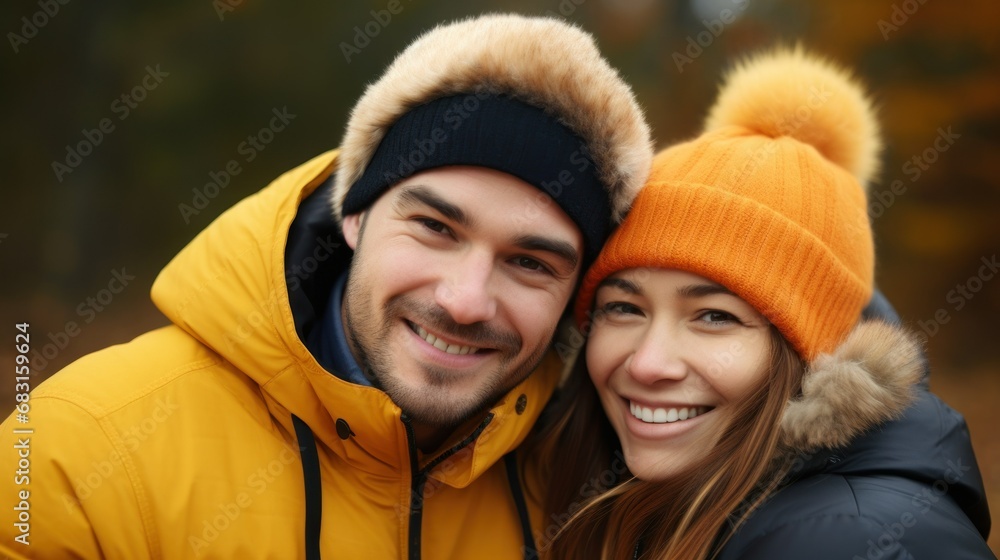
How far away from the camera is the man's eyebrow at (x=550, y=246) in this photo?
243cm

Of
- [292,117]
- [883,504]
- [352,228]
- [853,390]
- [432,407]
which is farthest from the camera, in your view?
[292,117]

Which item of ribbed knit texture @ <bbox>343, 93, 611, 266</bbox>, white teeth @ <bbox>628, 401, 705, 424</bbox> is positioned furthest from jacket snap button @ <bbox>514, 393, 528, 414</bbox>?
ribbed knit texture @ <bbox>343, 93, 611, 266</bbox>

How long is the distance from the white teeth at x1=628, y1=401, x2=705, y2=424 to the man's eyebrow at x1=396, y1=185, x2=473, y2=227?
Result: 2.69 feet

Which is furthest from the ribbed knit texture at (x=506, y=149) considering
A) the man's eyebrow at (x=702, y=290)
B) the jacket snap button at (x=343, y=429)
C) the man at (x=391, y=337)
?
the jacket snap button at (x=343, y=429)

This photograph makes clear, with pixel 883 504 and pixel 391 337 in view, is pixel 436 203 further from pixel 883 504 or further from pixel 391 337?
pixel 883 504

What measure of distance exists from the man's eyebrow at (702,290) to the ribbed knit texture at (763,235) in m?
0.02

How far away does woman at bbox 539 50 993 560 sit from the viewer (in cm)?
226

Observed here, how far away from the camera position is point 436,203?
242cm

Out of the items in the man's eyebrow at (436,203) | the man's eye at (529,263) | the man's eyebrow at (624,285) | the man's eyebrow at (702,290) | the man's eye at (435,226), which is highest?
the man's eyebrow at (436,203)

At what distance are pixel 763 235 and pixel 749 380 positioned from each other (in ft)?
1.45

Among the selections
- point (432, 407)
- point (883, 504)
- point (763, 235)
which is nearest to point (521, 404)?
point (432, 407)

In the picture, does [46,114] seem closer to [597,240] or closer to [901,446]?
[597,240]

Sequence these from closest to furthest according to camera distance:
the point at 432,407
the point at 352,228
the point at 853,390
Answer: the point at 853,390
the point at 432,407
the point at 352,228

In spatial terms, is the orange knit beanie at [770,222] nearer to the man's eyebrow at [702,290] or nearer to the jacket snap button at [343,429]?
the man's eyebrow at [702,290]
